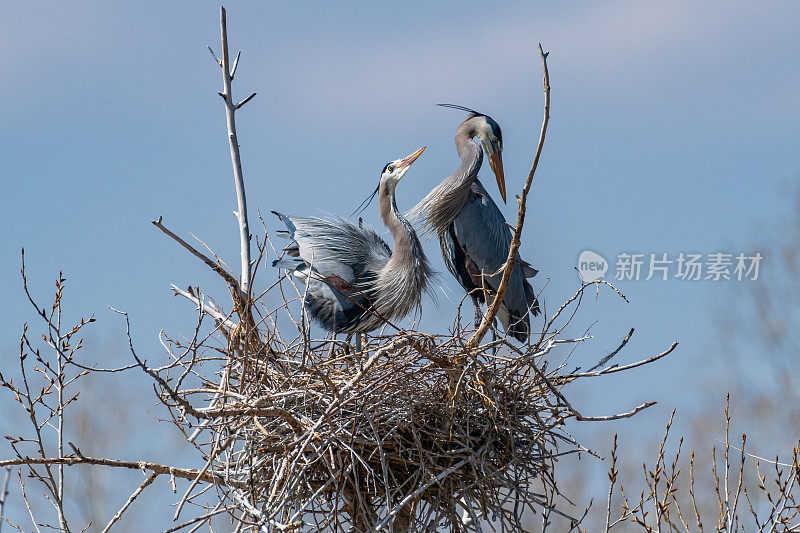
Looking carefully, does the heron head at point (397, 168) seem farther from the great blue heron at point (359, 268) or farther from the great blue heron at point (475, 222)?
the great blue heron at point (475, 222)

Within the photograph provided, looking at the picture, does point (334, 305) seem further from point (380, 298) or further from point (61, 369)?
point (61, 369)

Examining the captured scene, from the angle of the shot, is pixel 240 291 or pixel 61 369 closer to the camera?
pixel 240 291

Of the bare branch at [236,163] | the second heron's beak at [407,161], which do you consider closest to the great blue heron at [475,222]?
the second heron's beak at [407,161]

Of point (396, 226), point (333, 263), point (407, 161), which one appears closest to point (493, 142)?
point (407, 161)

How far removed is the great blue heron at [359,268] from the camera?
17.8ft

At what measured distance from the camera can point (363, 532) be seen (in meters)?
3.57

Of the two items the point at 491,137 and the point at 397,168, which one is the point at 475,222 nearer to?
the point at 491,137

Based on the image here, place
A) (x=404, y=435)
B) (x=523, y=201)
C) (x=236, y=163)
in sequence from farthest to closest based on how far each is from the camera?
(x=236, y=163)
(x=404, y=435)
(x=523, y=201)

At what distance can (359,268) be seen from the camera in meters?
5.64

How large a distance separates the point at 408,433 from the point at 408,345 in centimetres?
37

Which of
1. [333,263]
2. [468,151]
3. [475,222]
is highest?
[468,151]

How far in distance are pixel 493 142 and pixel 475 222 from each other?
24.2 inches

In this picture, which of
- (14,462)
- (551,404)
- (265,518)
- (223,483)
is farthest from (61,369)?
(551,404)

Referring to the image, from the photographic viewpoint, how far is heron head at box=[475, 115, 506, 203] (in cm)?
612
